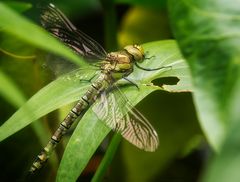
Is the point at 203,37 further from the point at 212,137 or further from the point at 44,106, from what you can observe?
the point at 44,106

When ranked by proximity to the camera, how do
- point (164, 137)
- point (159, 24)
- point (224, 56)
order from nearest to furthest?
point (224, 56) → point (164, 137) → point (159, 24)

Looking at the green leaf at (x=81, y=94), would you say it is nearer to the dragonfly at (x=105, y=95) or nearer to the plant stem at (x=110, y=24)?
the dragonfly at (x=105, y=95)

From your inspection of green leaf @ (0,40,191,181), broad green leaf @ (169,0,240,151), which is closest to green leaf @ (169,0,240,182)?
broad green leaf @ (169,0,240,151)

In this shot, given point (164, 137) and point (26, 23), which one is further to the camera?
point (164, 137)

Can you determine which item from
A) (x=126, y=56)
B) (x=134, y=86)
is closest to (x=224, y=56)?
(x=134, y=86)

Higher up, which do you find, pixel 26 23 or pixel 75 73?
pixel 26 23

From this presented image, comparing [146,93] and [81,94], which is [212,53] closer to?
[146,93]
